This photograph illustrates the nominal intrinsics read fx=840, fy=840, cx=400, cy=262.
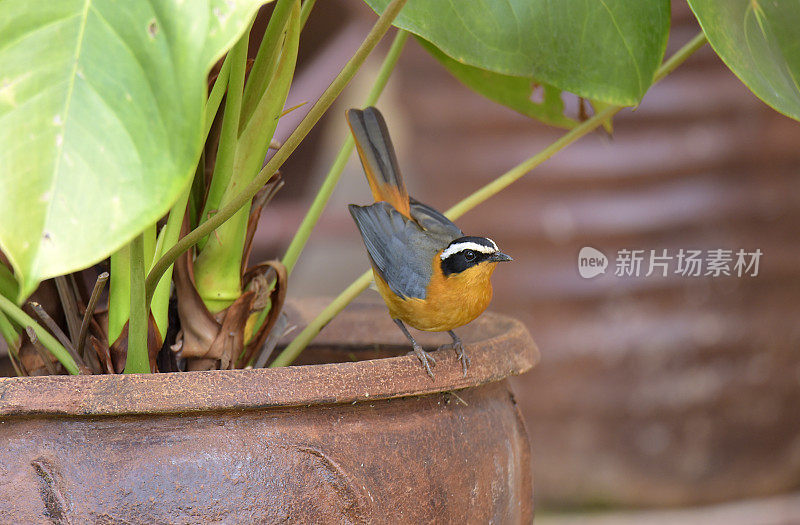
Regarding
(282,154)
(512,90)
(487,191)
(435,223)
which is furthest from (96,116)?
(512,90)

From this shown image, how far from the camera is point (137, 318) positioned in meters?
0.77

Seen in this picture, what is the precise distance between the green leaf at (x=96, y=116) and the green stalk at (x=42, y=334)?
36cm

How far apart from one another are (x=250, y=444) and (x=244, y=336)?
0.26m

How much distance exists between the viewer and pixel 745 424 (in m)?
2.10

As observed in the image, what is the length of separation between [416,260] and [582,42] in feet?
1.04

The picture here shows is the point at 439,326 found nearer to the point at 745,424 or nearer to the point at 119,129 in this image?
the point at 119,129

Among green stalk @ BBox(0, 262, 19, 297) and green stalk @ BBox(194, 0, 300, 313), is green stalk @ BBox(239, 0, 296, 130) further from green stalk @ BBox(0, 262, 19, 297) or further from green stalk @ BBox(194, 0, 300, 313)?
green stalk @ BBox(0, 262, 19, 297)

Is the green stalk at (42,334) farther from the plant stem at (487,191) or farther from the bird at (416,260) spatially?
the bird at (416,260)

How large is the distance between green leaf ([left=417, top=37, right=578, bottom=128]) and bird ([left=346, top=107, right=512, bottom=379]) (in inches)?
7.8

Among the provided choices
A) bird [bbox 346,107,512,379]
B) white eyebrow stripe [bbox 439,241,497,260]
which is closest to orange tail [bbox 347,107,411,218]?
bird [bbox 346,107,512,379]

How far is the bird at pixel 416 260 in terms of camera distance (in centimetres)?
100

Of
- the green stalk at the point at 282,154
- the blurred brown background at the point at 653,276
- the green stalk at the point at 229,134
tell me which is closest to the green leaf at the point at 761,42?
the green stalk at the point at 282,154

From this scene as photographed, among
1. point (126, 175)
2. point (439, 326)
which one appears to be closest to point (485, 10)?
point (439, 326)

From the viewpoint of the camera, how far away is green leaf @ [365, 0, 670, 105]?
864 mm
